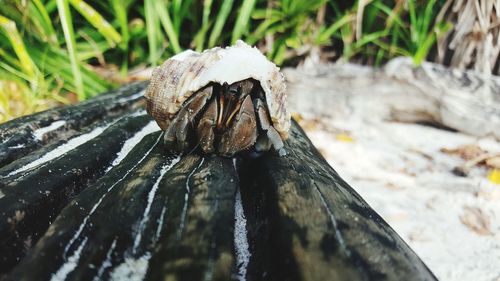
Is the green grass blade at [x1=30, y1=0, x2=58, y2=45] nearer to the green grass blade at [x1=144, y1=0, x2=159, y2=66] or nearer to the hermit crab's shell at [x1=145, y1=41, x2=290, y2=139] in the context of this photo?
the green grass blade at [x1=144, y1=0, x2=159, y2=66]

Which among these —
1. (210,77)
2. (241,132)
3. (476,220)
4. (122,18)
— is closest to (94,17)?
(122,18)

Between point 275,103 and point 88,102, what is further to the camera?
point 88,102

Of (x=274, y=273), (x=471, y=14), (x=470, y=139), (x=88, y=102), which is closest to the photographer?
(x=274, y=273)

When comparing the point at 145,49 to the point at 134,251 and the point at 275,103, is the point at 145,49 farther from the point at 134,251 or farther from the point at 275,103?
the point at 134,251

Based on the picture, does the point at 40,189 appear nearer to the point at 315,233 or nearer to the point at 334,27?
the point at 315,233

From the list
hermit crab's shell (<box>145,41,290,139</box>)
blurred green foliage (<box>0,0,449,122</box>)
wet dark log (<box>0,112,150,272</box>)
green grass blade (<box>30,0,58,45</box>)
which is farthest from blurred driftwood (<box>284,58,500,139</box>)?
wet dark log (<box>0,112,150,272</box>)

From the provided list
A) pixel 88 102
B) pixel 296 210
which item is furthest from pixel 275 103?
pixel 88 102

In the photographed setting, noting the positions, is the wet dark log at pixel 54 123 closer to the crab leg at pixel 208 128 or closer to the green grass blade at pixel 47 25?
the crab leg at pixel 208 128

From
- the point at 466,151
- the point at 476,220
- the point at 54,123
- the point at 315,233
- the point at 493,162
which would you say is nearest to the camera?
the point at 315,233
